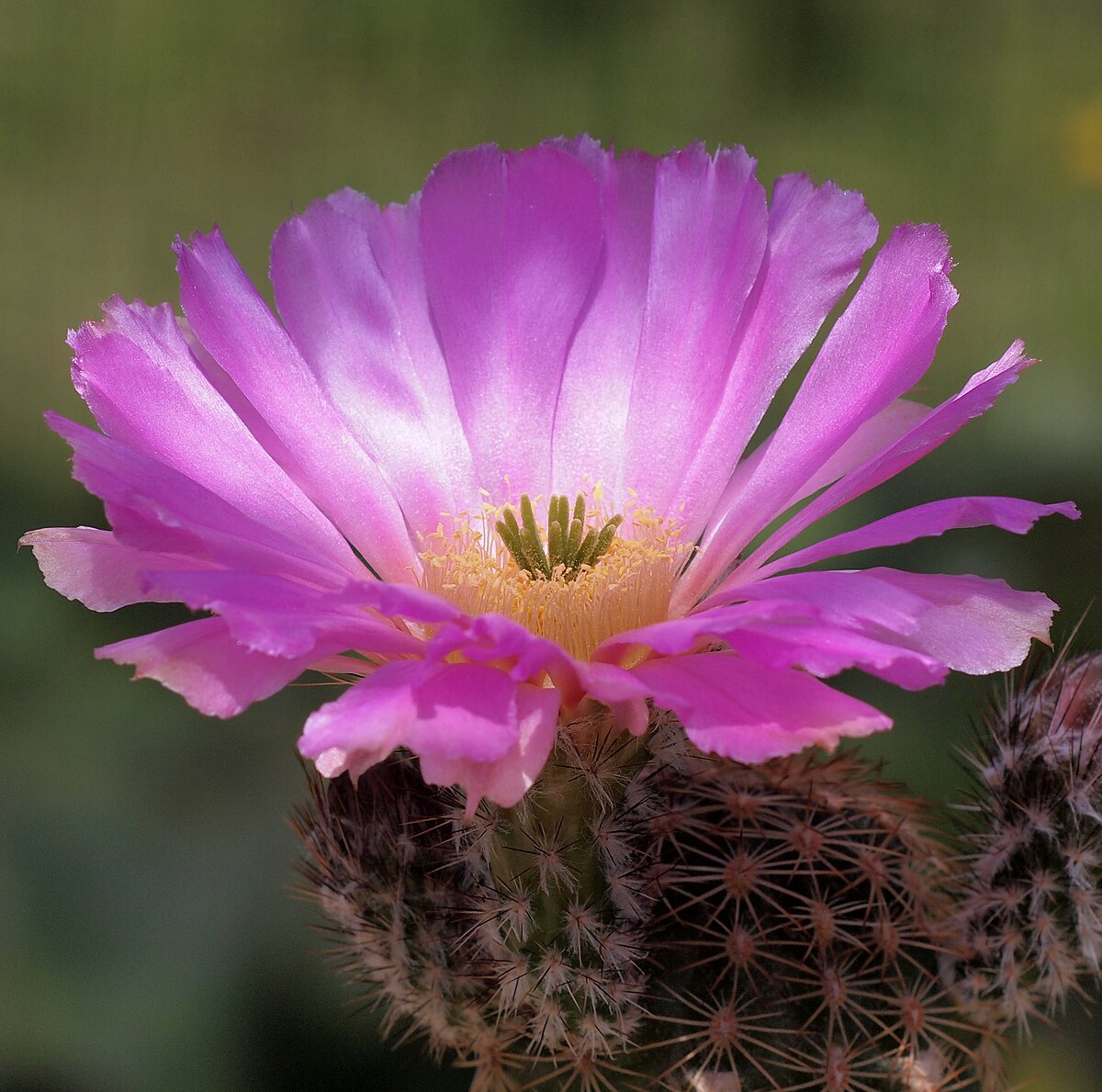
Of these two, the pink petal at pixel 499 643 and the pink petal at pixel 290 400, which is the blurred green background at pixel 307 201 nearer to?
the pink petal at pixel 290 400

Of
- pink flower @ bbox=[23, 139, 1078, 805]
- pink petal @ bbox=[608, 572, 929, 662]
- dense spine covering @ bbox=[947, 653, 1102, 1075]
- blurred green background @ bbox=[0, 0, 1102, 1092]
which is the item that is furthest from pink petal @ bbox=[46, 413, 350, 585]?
blurred green background @ bbox=[0, 0, 1102, 1092]

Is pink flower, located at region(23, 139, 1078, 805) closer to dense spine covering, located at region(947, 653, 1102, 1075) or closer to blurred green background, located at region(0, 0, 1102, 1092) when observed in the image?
dense spine covering, located at region(947, 653, 1102, 1075)

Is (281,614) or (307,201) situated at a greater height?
(281,614)

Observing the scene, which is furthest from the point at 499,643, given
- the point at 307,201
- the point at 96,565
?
the point at 307,201

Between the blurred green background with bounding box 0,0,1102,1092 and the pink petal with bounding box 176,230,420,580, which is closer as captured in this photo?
the pink petal with bounding box 176,230,420,580

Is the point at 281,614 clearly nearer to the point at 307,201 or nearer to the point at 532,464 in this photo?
the point at 532,464

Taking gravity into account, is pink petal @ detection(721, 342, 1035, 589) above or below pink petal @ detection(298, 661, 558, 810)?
above
